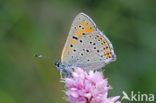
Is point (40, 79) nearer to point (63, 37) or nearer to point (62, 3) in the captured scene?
point (63, 37)

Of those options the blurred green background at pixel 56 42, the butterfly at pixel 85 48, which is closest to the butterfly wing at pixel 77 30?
the butterfly at pixel 85 48

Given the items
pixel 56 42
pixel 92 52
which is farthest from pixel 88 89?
pixel 56 42

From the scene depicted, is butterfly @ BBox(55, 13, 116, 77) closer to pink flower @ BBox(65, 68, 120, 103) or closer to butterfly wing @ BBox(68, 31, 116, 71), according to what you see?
butterfly wing @ BBox(68, 31, 116, 71)

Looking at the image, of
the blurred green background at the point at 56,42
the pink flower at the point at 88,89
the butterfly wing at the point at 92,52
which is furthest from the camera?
the blurred green background at the point at 56,42

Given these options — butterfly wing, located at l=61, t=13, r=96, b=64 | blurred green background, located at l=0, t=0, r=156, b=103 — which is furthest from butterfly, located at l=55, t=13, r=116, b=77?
blurred green background, located at l=0, t=0, r=156, b=103

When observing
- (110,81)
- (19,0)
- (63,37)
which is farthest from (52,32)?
(110,81)

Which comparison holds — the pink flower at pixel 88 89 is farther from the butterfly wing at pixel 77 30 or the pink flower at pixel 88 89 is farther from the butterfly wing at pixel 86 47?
the butterfly wing at pixel 77 30
